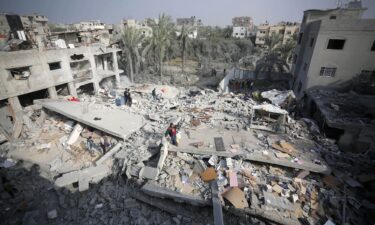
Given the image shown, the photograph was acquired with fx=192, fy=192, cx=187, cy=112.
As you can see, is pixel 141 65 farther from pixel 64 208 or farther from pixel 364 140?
pixel 364 140

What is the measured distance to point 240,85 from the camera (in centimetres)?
2395

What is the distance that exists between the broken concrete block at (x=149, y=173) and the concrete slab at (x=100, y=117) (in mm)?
3056

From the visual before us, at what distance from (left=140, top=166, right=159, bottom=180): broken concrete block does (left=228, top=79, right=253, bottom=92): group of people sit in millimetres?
17213

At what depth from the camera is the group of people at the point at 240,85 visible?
23.8 meters

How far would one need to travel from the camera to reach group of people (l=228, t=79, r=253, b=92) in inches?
938

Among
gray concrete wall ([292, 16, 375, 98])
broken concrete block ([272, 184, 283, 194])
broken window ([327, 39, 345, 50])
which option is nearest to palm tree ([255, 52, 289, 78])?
gray concrete wall ([292, 16, 375, 98])

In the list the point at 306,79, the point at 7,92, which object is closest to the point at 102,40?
the point at 7,92

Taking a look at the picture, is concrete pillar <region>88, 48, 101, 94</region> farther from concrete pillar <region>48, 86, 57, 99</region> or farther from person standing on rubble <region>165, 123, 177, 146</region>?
person standing on rubble <region>165, 123, 177, 146</region>

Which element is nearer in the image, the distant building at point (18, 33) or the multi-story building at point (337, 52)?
the multi-story building at point (337, 52)

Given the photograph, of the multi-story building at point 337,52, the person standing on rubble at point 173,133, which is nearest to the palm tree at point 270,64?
the multi-story building at point 337,52

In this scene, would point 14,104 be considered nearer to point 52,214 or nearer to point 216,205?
point 52,214

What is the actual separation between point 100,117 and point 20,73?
7.74 meters

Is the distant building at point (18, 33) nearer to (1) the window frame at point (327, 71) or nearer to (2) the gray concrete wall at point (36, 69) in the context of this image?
(2) the gray concrete wall at point (36, 69)

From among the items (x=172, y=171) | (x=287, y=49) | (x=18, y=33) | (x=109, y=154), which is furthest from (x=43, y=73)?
(x=287, y=49)
